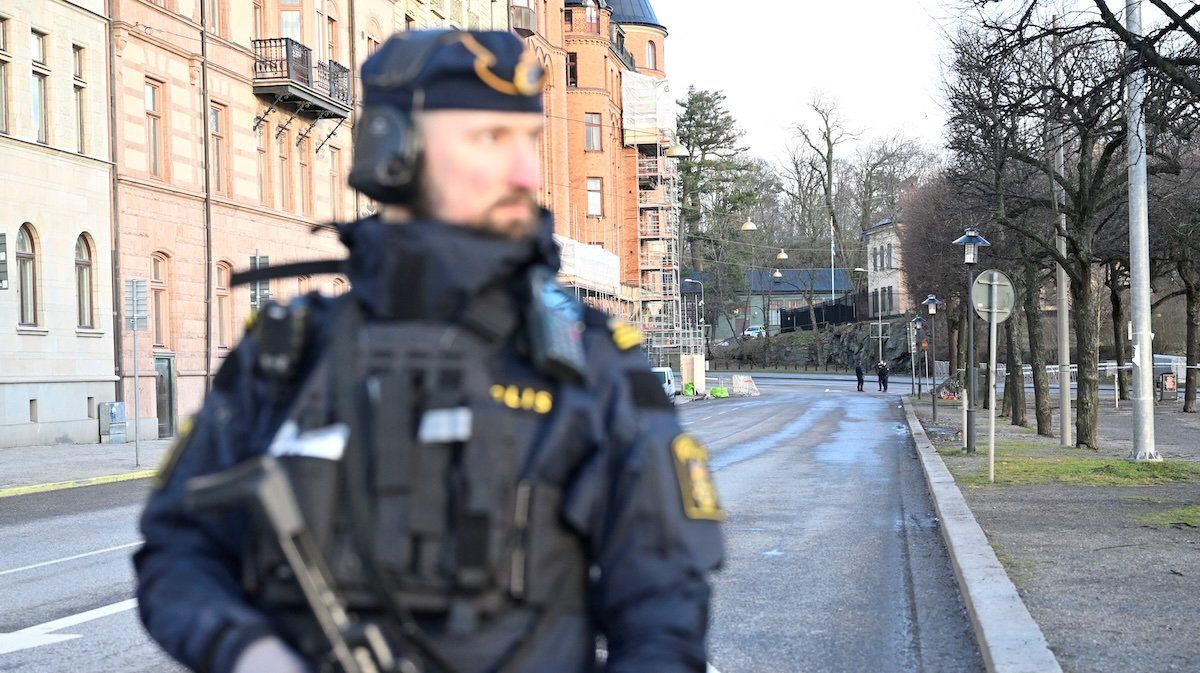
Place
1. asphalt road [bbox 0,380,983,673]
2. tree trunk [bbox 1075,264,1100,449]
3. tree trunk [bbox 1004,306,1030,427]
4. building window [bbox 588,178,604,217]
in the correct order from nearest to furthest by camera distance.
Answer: asphalt road [bbox 0,380,983,673]
tree trunk [bbox 1075,264,1100,449]
tree trunk [bbox 1004,306,1030,427]
building window [bbox 588,178,604,217]

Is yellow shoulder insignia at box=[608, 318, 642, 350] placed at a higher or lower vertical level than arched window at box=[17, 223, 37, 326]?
lower

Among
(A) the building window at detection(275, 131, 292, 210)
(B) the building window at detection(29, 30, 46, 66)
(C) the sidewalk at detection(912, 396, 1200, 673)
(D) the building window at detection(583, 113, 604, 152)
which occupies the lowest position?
(C) the sidewalk at detection(912, 396, 1200, 673)

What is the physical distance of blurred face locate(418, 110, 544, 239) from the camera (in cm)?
226

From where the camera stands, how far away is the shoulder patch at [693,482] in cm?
227

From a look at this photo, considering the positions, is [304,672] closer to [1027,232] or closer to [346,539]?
[346,539]

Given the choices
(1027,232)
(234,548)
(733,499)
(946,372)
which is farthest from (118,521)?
(946,372)

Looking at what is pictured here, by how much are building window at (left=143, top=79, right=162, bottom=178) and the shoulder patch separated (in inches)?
1248

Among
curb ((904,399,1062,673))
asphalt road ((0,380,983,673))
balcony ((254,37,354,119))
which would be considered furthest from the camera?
balcony ((254,37,354,119))

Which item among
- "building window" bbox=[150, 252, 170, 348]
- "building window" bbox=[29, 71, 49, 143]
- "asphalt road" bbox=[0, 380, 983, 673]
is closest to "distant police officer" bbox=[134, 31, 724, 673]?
"asphalt road" bbox=[0, 380, 983, 673]

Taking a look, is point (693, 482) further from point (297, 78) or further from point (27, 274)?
point (297, 78)

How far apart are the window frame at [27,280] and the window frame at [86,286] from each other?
145cm

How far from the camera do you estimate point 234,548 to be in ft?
7.65

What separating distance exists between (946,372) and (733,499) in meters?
58.4

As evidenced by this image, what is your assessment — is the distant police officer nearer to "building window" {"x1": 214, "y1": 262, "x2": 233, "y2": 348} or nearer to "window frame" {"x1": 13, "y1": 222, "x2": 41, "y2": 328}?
"window frame" {"x1": 13, "y1": 222, "x2": 41, "y2": 328}
